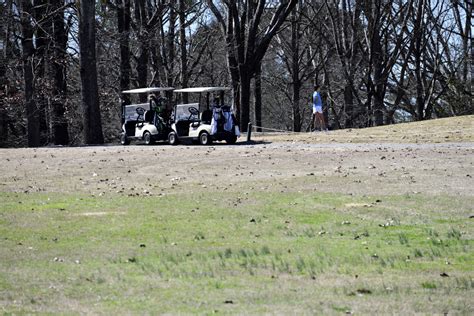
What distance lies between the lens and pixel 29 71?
135ft

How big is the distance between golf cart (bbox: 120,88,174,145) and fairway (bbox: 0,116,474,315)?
873 centimetres

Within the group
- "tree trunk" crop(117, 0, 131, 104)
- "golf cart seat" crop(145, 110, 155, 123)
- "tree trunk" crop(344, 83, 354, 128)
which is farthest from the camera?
"tree trunk" crop(344, 83, 354, 128)

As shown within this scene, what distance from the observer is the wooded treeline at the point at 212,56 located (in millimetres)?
41906

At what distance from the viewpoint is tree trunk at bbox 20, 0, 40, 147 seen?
40.5 metres

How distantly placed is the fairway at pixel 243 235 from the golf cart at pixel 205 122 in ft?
22.0

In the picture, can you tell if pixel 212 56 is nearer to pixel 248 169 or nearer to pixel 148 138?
pixel 148 138

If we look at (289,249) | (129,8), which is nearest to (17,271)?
(289,249)

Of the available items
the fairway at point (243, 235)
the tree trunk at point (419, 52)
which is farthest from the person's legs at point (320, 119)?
the tree trunk at point (419, 52)

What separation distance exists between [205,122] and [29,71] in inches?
462

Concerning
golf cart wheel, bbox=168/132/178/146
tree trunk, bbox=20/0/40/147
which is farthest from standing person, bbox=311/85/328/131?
tree trunk, bbox=20/0/40/147

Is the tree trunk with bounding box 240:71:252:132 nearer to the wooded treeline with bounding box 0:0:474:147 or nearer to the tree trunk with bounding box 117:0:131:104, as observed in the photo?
the wooded treeline with bounding box 0:0:474:147

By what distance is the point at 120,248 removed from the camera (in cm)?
1274

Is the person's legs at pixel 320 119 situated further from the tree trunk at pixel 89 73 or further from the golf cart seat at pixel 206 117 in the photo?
the tree trunk at pixel 89 73

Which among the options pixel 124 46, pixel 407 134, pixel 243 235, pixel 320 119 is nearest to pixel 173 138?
pixel 320 119
